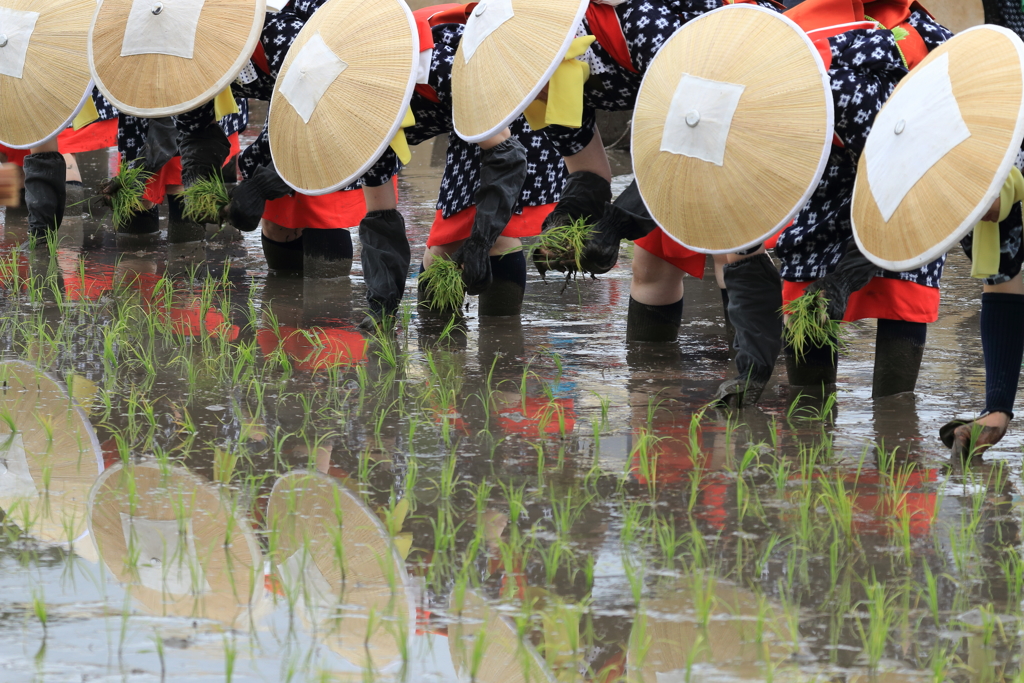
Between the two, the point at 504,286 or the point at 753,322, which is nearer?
the point at 753,322

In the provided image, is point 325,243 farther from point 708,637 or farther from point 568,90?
point 708,637

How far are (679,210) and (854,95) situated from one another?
0.56 metres

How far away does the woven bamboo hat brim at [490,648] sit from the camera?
7.11 feet

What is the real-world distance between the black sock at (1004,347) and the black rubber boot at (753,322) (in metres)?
0.61

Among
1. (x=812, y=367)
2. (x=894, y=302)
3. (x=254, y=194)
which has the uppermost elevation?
(x=254, y=194)

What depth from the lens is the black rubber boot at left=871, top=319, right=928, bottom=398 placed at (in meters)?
3.78

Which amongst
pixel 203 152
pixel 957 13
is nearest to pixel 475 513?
A: pixel 203 152

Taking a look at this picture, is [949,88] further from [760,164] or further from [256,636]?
[256,636]

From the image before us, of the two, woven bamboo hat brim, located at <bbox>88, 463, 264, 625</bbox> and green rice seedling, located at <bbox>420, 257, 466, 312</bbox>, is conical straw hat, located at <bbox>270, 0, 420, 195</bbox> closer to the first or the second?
green rice seedling, located at <bbox>420, 257, 466, 312</bbox>

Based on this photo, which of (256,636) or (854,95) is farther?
(854,95)

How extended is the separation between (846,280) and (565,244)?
2.98ft

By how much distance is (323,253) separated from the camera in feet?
18.1

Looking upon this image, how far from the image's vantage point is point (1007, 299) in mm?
3273

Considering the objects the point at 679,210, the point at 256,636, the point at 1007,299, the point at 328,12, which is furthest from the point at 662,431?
the point at 328,12
